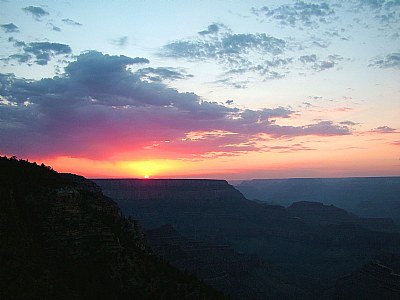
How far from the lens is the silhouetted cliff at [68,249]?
24.7m

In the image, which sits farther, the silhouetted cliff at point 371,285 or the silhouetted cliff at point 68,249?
the silhouetted cliff at point 371,285

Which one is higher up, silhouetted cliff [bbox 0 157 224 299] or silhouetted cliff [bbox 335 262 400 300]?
silhouetted cliff [bbox 0 157 224 299]

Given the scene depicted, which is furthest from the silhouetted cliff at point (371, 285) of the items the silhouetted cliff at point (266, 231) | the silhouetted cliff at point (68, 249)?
the silhouetted cliff at point (68, 249)

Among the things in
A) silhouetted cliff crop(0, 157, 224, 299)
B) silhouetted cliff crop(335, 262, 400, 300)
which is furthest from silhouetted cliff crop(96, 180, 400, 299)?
silhouetted cliff crop(0, 157, 224, 299)

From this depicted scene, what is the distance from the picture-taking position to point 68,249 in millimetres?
28609

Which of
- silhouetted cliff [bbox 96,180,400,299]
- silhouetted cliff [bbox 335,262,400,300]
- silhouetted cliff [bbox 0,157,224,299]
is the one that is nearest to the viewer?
silhouetted cliff [bbox 0,157,224,299]

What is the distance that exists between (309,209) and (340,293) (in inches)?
3817

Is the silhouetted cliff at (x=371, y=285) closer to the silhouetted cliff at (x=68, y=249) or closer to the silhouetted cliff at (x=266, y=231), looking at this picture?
the silhouetted cliff at (x=266, y=231)

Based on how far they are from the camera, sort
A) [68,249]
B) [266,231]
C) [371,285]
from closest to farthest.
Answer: [68,249], [371,285], [266,231]

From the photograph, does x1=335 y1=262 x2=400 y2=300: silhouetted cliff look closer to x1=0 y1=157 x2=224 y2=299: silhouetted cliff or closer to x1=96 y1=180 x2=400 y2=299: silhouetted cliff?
x1=96 y1=180 x2=400 y2=299: silhouetted cliff

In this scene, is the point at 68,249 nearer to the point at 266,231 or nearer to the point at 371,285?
the point at 371,285

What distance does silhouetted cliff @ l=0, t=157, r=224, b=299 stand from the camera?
81.0 feet

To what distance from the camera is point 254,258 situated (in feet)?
311

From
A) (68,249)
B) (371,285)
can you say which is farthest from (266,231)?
(68,249)
